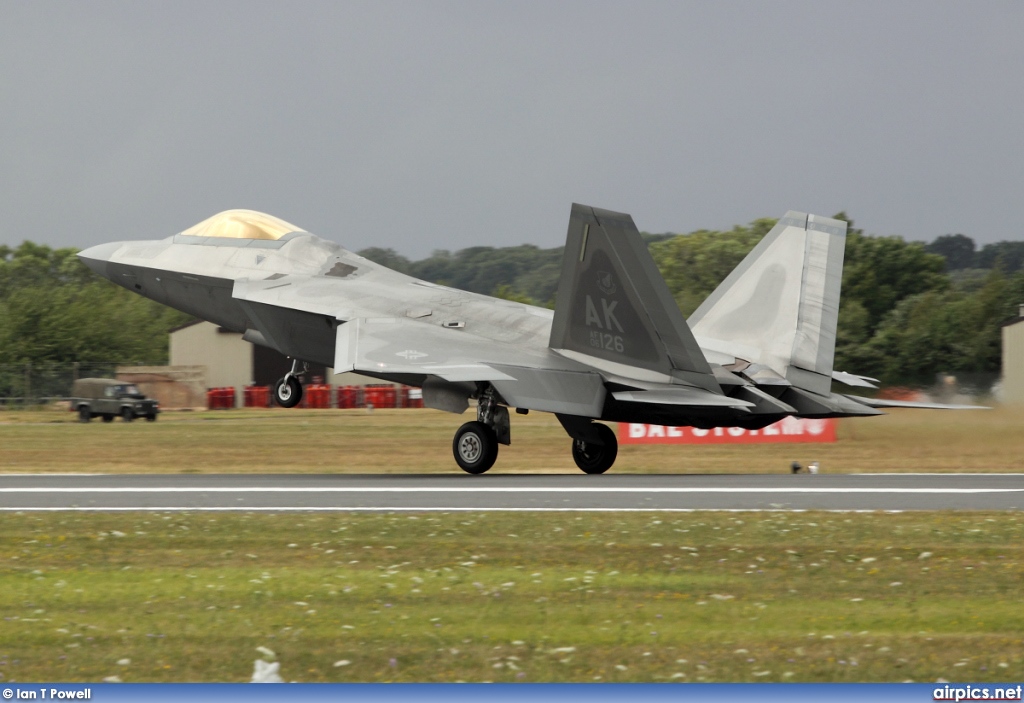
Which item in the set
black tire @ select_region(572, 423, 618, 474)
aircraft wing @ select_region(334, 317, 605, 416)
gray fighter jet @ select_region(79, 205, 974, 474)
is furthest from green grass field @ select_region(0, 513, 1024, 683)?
black tire @ select_region(572, 423, 618, 474)

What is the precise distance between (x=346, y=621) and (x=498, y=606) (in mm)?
1092

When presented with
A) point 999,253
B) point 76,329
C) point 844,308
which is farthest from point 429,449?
point 999,253

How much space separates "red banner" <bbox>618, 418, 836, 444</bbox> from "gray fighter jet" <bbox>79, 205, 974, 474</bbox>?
876cm

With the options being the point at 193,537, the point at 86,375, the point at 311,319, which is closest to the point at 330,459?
the point at 311,319

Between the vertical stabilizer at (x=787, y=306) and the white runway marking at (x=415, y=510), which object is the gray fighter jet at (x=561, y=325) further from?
the white runway marking at (x=415, y=510)

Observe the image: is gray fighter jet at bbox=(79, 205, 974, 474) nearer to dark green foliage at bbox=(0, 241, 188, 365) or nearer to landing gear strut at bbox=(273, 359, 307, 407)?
landing gear strut at bbox=(273, 359, 307, 407)

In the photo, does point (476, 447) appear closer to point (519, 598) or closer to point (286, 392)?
point (286, 392)

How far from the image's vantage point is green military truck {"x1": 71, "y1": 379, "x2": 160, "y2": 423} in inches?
2048

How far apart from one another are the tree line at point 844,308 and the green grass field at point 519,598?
810 inches

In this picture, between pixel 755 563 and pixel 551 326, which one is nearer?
pixel 755 563

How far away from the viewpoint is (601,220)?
704 inches

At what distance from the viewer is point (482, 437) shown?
63.2 feet

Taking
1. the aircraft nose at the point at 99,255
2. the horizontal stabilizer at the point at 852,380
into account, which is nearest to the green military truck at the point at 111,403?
the aircraft nose at the point at 99,255

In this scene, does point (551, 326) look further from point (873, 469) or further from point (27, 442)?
point (27, 442)
